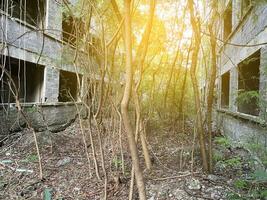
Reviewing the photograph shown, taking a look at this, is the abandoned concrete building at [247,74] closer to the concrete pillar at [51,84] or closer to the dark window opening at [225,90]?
the dark window opening at [225,90]

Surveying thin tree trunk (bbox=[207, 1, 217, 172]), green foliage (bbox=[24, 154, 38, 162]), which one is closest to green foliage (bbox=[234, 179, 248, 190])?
thin tree trunk (bbox=[207, 1, 217, 172])

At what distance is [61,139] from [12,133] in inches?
50.1

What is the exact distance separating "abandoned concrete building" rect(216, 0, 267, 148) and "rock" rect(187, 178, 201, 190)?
1.09m

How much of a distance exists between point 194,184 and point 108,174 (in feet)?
4.47

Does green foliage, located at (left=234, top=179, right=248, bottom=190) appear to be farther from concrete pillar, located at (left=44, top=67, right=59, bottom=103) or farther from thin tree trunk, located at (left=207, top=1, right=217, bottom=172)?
concrete pillar, located at (left=44, top=67, right=59, bottom=103)

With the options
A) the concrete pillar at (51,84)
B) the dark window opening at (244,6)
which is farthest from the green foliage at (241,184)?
the concrete pillar at (51,84)

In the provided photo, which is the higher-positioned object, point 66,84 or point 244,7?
point 244,7

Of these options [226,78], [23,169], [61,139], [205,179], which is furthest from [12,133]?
[226,78]

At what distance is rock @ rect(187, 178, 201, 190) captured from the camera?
3715 millimetres

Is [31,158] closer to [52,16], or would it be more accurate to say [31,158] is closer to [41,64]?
[41,64]

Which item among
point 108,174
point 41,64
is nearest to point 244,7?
point 108,174

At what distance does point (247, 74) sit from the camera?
22.7 ft

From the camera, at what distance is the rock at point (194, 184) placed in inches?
146

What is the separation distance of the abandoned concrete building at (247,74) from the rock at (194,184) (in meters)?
1.09
